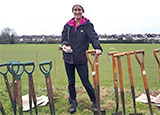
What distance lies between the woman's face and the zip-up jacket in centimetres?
11

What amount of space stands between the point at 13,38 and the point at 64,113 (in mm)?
51976

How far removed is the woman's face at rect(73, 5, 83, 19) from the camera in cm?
362

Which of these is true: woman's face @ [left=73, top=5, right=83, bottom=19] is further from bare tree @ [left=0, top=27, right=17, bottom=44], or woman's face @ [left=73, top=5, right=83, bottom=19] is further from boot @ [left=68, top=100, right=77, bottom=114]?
bare tree @ [left=0, top=27, right=17, bottom=44]

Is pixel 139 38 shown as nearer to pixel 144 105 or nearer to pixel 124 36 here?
pixel 124 36

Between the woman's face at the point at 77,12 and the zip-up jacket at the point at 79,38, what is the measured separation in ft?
0.36

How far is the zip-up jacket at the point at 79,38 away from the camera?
3650mm

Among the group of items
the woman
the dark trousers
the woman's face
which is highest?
the woman's face

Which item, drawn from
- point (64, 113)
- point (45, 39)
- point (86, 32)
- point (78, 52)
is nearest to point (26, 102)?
point (64, 113)

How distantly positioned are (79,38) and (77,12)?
465 millimetres

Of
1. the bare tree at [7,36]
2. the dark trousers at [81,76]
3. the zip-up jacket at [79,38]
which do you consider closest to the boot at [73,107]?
the dark trousers at [81,76]

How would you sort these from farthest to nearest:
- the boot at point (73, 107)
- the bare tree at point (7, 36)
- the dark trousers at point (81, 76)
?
1. the bare tree at point (7, 36)
2. the boot at point (73, 107)
3. the dark trousers at point (81, 76)

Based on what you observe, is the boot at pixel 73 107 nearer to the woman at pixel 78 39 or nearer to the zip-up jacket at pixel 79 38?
the woman at pixel 78 39

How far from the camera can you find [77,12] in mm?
3637

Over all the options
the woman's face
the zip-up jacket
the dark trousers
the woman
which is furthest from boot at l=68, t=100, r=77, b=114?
the woman's face
